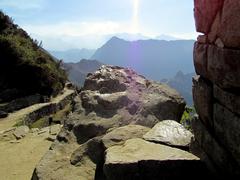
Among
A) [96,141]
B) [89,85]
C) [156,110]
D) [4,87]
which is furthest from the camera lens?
[4,87]

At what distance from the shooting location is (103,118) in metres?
9.82

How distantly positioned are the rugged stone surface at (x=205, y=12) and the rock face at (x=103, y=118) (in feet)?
9.95

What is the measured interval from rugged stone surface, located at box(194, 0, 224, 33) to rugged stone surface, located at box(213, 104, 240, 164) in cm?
127

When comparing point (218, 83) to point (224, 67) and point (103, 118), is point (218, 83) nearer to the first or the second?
point (224, 67)

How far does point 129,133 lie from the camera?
8164 mm

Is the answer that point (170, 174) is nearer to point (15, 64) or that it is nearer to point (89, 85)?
point (89, 85)

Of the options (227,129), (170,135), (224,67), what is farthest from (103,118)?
(224,67)

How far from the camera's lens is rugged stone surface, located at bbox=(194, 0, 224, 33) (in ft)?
17.0

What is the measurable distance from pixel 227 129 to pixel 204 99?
3.27 feet

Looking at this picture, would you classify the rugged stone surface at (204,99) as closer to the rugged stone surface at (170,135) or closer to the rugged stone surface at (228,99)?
the rugged stone surface at (228,99)

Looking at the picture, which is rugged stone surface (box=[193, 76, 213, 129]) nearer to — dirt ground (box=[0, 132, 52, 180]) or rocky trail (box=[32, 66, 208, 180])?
rocky trail (box=[32, 66, 208, 180])

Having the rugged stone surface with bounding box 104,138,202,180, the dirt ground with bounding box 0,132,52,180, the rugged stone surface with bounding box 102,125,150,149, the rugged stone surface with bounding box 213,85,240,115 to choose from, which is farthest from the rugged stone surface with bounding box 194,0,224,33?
the dirt ground with bounding box 0,132,52,180

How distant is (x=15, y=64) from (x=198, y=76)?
32535 mm

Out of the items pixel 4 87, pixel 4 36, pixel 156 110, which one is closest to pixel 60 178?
pixel 156 110
